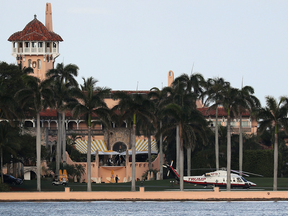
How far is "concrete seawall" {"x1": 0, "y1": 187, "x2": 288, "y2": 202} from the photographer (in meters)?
60.8

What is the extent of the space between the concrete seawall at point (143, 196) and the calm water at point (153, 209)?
1.04m

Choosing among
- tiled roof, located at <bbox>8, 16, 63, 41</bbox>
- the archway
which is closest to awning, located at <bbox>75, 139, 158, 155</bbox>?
the archway

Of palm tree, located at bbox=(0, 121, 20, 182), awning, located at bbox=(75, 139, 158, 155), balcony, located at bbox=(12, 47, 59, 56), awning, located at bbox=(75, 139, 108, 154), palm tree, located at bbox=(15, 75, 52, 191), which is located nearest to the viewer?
palm tree, located at bbox=(15, 75, 52, 191)

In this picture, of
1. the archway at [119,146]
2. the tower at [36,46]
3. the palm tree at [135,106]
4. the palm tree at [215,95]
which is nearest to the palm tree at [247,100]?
the palm tree at [215,95]

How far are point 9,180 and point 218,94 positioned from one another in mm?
25278

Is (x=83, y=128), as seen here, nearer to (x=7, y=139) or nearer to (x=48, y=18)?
(x=48, y=18)

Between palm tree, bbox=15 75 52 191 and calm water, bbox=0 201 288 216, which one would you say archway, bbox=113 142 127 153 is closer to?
calm water, bbox=0 201 288 216

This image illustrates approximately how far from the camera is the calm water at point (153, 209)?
2323 inches

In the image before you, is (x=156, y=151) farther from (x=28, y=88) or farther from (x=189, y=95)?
(x=28, y=88)

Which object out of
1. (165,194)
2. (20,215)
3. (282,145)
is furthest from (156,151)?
(20,215)

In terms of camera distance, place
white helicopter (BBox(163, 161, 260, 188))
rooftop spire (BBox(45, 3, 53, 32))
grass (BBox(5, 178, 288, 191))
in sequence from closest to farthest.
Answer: grass (BBox(5, 178, 288, 191)), white helicopter (BBox(163, 161, 260, 188)), rooftop spire (BBox(45, 3, 53, 32))

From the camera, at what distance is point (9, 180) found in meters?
72.6

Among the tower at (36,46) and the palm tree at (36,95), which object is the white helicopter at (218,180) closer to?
the palm tree at (36,95)

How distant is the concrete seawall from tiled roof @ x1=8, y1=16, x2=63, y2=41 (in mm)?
55438
